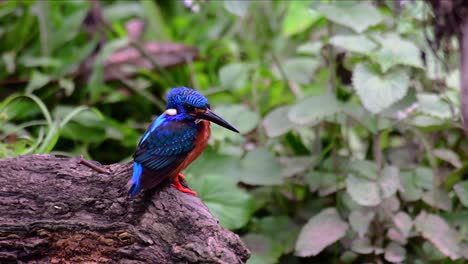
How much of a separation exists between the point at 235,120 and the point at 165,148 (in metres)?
1.42

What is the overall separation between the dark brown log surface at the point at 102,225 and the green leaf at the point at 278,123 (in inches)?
50.9

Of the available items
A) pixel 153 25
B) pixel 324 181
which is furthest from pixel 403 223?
pixel 153 25

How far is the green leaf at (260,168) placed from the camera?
13.7ft

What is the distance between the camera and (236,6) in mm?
4137

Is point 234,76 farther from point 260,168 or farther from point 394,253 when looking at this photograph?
point 394,253

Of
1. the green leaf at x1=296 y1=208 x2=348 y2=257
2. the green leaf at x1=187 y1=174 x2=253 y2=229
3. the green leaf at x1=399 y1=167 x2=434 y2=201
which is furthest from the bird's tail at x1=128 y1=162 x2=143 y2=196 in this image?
the green leaf at x1=399 y1=167 x2=434 y2=201

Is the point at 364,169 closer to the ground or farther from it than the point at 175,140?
closer to the ground

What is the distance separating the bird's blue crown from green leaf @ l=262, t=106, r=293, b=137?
3.68ft

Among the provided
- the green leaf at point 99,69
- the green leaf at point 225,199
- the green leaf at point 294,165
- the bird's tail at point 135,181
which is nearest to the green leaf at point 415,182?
the green leaf at point 294,165

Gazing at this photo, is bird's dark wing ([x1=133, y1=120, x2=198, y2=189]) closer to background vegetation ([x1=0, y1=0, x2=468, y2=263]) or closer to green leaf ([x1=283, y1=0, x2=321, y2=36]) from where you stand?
background vegetation ([x1=0, y1=0, x2=468, y2=263])

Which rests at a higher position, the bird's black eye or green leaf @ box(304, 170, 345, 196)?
the bird's black eye

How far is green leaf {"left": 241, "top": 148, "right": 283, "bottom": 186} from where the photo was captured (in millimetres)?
4172

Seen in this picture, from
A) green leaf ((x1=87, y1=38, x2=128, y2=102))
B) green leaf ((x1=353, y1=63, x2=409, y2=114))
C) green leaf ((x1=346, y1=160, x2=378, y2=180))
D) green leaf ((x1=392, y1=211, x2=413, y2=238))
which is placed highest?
green leaf ((x1=87, y1=38, x2=128, y2=102))

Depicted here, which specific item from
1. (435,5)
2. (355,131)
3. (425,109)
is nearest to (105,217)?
(435,5)
